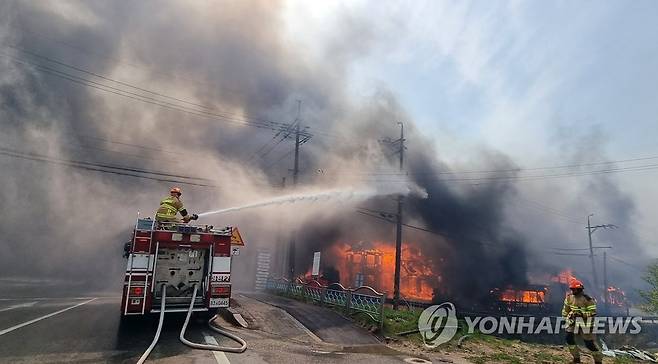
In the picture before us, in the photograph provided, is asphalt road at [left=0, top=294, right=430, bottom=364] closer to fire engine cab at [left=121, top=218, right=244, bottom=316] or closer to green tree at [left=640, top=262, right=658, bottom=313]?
fire engine cab at [left=121, top=218, right=244, bottom=316]

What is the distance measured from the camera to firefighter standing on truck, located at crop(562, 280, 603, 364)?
6621 mm

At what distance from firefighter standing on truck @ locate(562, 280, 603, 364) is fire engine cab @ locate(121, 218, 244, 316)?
7.15 metres

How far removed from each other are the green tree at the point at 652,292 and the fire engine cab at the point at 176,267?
27.9m

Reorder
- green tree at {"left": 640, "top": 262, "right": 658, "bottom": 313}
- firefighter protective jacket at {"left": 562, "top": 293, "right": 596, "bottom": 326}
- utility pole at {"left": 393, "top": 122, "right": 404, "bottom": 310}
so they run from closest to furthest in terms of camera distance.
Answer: firefighter protective jacket at {"left": 562, "top": 293, "right": 596, "bottom": 326} < utility pole at {"left": 393, "top": 122, "right": 404, "bottom": 310} < green tree at {"left": 640, "top": 262, "right": 658, "bottom": 313}

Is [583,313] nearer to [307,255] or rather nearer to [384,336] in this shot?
[384,336]

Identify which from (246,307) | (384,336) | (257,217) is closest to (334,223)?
(257,217)

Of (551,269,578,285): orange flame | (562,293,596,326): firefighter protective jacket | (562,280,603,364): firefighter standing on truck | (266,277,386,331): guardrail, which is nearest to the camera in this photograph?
(562,280,603,364): firefighter standing on truck

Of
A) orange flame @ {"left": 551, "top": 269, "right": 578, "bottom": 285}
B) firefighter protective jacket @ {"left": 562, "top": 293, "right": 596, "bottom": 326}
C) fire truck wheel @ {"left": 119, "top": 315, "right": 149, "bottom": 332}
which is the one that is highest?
firefighter protective jacket @ {"left": 562, "top": 293, "right": 596, "bottom": 326}

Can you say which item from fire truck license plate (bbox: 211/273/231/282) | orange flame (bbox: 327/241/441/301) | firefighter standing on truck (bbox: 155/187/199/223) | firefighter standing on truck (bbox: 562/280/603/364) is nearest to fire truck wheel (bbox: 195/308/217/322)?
fire truck license plate (bbox: 211/273/231/282)

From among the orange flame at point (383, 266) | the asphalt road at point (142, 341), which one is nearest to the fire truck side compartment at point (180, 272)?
the asphalt road at point (142, 341)

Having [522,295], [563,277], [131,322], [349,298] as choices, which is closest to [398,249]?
[349,298]

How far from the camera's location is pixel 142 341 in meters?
6.57

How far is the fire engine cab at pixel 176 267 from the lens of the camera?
756 centimetres

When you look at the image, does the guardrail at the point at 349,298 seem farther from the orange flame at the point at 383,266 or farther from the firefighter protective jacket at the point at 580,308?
the orange flame at the point at 383,266
